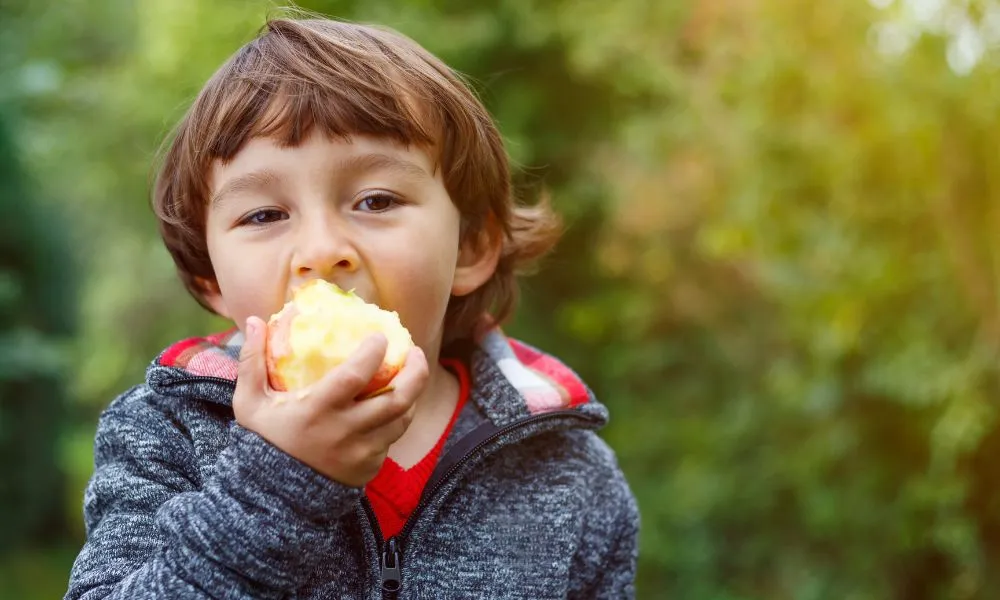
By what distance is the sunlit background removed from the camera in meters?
2.63

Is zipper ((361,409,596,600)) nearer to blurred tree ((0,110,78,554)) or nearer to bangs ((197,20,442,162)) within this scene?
bangs ((197,20,442,162))

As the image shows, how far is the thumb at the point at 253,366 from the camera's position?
1182mm

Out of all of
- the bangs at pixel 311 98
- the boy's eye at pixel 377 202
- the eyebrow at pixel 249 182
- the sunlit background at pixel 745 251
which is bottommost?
the sunlit background at pixel 745 251

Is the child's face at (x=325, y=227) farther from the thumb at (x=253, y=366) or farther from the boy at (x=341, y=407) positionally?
the thumb at (x=253, y=366)

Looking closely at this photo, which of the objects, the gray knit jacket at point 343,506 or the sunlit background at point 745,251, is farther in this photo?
the sunlit background at point 745,251

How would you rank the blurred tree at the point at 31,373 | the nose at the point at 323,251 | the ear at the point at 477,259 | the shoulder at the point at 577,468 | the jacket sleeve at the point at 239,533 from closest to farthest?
the jacket sleeve at the point at 239,533 → the nose at the point at 323,251 → the shoulder at the point at 577,468 → the ear at the point at 477,259 → the blurred tree at the point at 31,373

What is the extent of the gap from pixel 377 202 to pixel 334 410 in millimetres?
362

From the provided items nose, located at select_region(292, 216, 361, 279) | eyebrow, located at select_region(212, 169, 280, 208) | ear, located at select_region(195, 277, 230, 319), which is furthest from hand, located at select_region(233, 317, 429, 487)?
ear, located at select_region(195, 277, 230, 319)

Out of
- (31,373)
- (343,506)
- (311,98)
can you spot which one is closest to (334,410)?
(343,506)

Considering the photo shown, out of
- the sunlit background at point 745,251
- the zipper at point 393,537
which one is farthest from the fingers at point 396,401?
the sunlit background at point 745,251

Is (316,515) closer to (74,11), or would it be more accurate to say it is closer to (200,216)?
(200,216)

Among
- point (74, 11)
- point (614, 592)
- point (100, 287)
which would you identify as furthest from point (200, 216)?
point (74, 11)

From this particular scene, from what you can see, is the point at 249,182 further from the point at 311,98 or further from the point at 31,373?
the point at 31,373

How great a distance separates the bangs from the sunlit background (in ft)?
1.64
